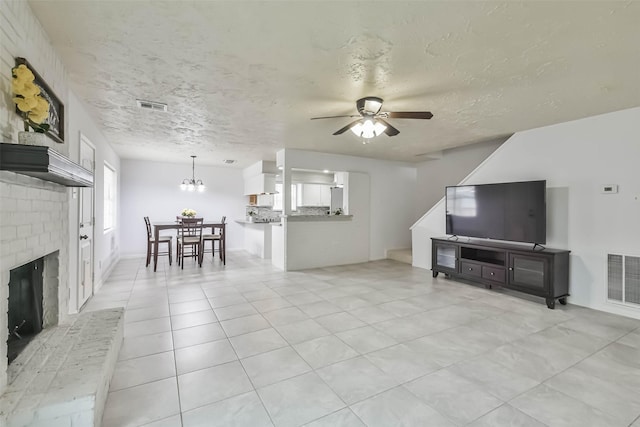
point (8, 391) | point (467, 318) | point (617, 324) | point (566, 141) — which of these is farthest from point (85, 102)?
point (617, 324)

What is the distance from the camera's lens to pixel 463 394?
188 cm

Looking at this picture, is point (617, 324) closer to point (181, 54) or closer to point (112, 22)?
point (181, 54)

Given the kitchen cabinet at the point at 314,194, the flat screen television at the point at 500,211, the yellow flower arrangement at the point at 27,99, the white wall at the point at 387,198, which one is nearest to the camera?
the yellow flower arrangement at the point at 27,99

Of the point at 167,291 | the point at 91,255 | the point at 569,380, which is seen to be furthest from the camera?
the point at 167,291

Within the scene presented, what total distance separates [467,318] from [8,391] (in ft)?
12.0

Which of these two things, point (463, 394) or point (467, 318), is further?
point (467, 318)

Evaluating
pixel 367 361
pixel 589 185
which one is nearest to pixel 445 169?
pixel 589 185

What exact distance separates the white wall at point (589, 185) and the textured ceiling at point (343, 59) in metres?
0.30

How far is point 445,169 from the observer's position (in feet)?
20.9

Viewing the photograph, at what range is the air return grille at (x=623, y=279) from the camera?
127 inches

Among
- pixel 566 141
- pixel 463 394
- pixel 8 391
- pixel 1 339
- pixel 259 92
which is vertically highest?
pixel 259 92

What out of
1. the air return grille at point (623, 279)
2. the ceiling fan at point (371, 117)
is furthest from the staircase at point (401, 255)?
the ceiling fan at point (371, 117)

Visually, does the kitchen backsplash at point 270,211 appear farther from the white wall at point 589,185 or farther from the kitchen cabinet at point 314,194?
the white wall at point 589,185

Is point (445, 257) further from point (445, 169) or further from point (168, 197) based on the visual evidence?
point (168, 197)
